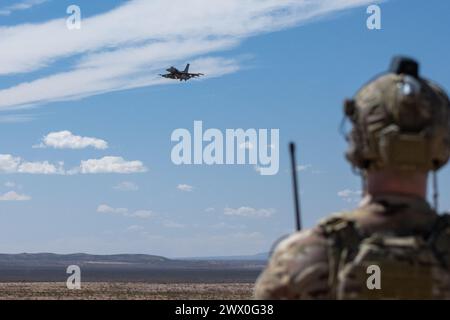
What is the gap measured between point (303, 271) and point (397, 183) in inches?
23.2

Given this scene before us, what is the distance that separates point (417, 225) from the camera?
4.19 m

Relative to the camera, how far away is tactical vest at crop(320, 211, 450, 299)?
158 inches

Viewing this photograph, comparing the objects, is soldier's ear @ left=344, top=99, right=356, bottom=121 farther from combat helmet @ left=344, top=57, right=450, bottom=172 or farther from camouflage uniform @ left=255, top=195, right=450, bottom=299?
camouflage uniform @ left=255, top=195, right=450, bottom=299

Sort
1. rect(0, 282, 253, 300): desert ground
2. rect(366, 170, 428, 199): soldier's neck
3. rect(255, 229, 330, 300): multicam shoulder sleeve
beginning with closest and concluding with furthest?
rect(255, 229, 330, 300): multicam shoulder sleeve → rect(366, 170, 428, 199): soldier's neck → rect(0, 282, 253, 300): desert ground

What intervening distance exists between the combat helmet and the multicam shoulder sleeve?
46 centimetres

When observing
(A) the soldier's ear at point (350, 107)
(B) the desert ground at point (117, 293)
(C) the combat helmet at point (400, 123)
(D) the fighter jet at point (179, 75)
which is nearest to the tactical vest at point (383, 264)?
(C) the combat helmet at point (400, 123)

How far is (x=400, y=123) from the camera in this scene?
4.08 metres

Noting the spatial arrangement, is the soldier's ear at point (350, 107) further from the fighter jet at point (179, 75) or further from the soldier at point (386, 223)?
the fighter jet at point (179, 75)

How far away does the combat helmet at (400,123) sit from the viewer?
405cm

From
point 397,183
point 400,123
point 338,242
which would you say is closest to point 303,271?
point 338,242

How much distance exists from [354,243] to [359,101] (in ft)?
2.11

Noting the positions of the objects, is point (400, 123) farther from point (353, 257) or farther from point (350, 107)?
point (353, 257)

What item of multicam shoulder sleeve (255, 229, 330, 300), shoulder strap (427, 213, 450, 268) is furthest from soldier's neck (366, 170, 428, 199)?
multicam shoulder sleeve (255, 229, 330, 300)
